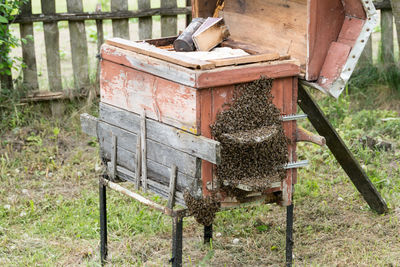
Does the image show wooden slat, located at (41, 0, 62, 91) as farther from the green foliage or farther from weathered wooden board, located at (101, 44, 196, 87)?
weathered wooden board, located at (101, 44, 196, 87)

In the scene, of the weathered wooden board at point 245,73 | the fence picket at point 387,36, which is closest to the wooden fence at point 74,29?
the fence picket at point 387,36

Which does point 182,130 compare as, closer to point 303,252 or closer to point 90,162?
point 303,252

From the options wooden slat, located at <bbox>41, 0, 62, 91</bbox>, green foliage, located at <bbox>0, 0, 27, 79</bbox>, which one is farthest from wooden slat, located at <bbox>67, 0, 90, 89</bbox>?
green foliage, located at <bbox>0, 0, 27, 79</bbox>

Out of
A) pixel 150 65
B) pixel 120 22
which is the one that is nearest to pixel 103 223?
pixel 150 65

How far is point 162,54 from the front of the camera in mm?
3393

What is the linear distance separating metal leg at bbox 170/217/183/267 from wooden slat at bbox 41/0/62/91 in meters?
3.53

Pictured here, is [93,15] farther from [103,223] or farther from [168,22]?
[103,223]

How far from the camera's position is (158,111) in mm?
3447

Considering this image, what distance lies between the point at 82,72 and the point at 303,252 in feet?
10.9

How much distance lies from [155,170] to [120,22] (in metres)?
3.35

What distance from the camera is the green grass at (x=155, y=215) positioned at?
4270 mm

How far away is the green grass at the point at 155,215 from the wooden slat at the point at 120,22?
3.51 feet

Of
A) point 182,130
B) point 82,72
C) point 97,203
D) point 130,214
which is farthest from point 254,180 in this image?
point 82,72

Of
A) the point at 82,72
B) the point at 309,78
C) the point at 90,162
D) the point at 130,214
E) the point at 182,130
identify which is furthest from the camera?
the point at 82,72
